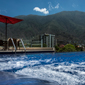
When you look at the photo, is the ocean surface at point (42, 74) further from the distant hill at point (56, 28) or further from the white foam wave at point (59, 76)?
the distant hill at point (56, 28)

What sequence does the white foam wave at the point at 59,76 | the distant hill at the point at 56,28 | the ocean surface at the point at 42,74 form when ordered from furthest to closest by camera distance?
the distant hill at the point at 56,28 < the white foam wave at the point at 59,76 < the ocean surface at the point at 42,74

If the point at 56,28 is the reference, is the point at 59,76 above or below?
below

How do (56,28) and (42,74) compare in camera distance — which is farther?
(56,28)

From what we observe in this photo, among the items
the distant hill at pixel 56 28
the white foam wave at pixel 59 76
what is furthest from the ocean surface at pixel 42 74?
the distant hill at pixel 56 28

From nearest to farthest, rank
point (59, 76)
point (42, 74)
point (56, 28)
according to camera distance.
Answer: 1. point (59, 76)
2. point (42, 74)
3. point (56, 28)

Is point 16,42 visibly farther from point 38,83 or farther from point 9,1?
point 9,1

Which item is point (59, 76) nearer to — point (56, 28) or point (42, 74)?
point (42, 74)

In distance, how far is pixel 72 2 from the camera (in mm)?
89188

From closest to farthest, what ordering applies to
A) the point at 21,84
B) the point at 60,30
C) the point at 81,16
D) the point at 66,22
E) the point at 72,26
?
the point at 21,84
the point at 60,30
the point at 72,26
the point at 66,22
the point at 81,16

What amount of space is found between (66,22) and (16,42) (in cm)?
5478

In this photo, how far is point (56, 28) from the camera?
52.3 meters

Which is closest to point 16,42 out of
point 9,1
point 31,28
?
point 31,28

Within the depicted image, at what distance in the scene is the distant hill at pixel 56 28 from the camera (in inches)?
1983

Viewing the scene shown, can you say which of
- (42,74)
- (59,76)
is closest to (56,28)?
(42,74)
